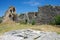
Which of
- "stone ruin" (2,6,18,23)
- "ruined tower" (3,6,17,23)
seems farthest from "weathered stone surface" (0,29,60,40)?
"ruined tower" (3,6,17,23)

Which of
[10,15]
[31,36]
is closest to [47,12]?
[10,15]

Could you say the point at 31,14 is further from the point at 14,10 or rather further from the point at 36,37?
the point at 36,37

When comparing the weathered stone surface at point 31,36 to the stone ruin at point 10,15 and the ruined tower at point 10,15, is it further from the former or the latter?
the ruined tower at point 10,15

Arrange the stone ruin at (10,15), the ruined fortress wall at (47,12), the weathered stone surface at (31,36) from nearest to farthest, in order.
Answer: the weathered stone surface at (31,36)
the stone ruin at (10,15)
the ruined fortress wall at (47,12)

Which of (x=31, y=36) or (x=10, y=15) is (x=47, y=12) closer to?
(x=10, y=15)

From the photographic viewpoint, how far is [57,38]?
46.2 ft

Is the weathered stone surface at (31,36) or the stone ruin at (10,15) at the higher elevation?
the stone ruin at (10,15)

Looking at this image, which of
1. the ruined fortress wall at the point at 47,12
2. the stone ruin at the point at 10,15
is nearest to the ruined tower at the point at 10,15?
the stone ruin at the point at 10,15

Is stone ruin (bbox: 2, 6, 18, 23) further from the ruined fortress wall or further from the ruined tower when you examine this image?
the ruined fortress wall

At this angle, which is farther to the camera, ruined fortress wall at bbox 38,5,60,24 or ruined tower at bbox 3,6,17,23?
ruined fortress wall at bbox 38,5,60,24

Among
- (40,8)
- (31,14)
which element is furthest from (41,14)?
(31,14)

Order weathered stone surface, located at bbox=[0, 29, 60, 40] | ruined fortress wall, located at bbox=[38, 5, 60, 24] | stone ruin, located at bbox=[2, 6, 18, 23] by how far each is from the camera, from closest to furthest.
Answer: weathered stone surface, located at bbox=[0, 29, 60, 40]
stone ruin, located at bbox=[2, 6, 18, 23]
ruined fortress wall, located at bbox=[38, 5, 60, 24]

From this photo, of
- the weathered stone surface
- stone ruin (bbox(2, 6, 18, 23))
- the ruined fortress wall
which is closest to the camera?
the weathered stone surface

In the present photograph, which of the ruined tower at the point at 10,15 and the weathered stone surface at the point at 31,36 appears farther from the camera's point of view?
the ruined tower at the point at 10,15
